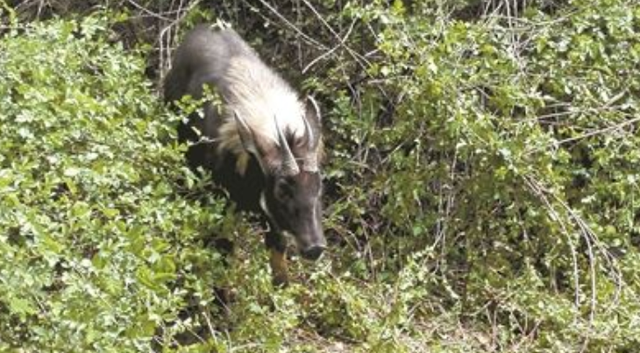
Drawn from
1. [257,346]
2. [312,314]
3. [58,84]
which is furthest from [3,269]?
[312,314]

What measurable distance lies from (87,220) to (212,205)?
52.1 inches

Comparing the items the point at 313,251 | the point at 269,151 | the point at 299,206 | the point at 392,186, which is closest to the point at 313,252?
the point at 313,251

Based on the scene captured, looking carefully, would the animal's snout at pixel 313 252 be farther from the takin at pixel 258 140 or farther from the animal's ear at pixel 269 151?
the animal's ear at pixel 269 151

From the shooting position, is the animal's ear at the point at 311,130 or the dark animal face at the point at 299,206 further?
the animal's ear at the point at 311,130

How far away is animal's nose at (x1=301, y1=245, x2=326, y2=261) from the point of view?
6180mm

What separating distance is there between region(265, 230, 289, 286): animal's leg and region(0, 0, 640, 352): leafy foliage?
3.8 inches

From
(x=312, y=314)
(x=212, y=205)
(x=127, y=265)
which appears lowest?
(x=312, y=314)

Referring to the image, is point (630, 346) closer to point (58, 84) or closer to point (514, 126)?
point (514, 126)

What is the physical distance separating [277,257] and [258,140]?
2.22ft

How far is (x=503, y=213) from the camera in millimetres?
7078

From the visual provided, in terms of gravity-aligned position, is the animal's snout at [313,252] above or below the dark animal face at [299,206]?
below

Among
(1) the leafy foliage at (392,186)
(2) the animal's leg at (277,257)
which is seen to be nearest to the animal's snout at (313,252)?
(1) the leafy foliage at (392,186)

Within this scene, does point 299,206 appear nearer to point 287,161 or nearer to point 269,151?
point 287,161

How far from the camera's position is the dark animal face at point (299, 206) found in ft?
20.5
